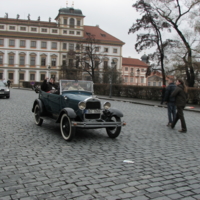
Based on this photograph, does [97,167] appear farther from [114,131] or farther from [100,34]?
[100,34]

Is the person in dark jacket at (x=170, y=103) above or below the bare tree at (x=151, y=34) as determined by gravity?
below

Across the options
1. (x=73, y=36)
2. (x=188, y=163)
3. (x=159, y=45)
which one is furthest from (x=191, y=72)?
(x=73, y=36)

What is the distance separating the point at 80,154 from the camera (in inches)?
230

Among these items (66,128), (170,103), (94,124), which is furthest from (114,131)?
(170,103)

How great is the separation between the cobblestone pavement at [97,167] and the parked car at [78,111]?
40 cm

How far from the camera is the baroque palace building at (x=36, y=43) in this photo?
85.6m

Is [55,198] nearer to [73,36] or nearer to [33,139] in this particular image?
[33,139]

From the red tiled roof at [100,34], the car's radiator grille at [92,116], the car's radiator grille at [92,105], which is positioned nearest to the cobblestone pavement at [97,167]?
the car's radiator grille at [92,116]

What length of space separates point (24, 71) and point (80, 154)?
86.2 metres

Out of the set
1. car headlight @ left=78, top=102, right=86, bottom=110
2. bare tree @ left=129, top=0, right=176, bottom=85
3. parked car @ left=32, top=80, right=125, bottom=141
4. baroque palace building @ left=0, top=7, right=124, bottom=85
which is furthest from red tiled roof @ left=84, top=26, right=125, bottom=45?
car headlight @ left=78, top=102, right=86, bottom=110

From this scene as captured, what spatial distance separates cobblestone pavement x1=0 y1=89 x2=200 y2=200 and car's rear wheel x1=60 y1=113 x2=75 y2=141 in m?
0.19

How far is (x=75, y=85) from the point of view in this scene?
8.92 m

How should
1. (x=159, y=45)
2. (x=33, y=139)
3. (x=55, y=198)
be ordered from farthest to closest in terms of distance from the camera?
(x=159, y=45) → (x=33, y=139) → (x=55, y=198)

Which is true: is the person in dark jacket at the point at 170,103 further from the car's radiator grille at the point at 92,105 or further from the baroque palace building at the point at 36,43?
the baroque palace building at the point at 36,43
